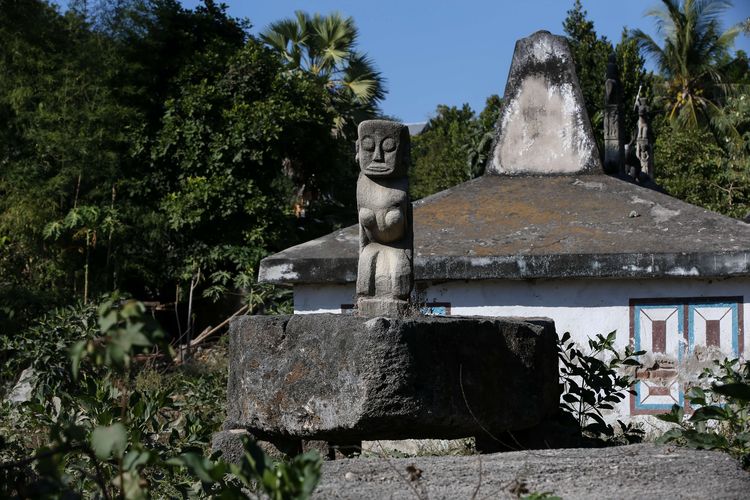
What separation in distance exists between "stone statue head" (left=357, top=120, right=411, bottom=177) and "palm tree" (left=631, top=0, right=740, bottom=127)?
27.3m

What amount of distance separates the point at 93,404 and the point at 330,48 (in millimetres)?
19310

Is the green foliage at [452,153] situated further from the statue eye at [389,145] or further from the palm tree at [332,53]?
the statue eye at [389,145]

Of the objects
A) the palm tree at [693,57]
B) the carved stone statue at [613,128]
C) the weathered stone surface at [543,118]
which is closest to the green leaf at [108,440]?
the weathered stone surface at [543,118]

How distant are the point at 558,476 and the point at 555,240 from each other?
509 cm

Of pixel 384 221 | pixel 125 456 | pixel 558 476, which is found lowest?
pixel 558 476

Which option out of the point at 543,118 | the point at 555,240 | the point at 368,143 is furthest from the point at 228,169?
the point at 368,143

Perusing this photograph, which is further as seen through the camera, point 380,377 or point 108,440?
point 380,377

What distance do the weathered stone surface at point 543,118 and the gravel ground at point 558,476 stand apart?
648 centimetres

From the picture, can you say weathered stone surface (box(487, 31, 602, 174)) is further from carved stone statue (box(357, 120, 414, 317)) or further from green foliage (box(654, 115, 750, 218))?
green foliage (box(654, 115, 750, 218))

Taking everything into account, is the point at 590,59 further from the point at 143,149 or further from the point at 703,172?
the point at 143,149

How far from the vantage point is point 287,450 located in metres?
6.10

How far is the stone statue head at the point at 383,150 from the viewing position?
6.35m

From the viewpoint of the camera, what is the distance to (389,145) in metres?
6.36

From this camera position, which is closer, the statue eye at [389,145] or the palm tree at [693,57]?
the statue eye at [389,145]
